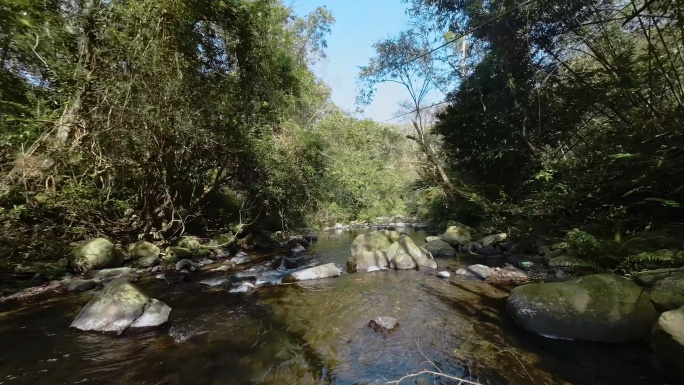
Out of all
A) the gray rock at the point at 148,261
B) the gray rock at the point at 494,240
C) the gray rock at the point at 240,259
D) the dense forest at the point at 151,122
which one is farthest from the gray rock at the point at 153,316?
the gray rock at the point at 494,240

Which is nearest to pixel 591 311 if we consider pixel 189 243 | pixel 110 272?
pixel 110 272

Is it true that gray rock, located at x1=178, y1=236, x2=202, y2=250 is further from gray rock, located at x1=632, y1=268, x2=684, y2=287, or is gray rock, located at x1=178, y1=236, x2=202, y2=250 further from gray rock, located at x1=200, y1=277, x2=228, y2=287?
gray rock, located at x1=632, y1=268, x2=684, y2=287

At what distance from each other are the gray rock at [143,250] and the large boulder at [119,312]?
4491mm

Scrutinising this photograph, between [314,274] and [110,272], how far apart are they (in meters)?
4.85

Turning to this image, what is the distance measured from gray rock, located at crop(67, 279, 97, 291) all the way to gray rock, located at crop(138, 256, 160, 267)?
170cm

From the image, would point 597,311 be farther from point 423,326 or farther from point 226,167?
point 226,167

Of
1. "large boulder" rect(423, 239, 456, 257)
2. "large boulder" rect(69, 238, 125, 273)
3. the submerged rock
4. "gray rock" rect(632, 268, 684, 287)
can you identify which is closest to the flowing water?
the submerged rock

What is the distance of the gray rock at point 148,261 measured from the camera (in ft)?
28.2

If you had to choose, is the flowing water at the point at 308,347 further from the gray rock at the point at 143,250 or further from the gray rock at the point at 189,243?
the gray rock at the point at 189,243

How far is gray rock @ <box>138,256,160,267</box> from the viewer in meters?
8.59

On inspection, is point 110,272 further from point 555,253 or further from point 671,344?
point 555,253

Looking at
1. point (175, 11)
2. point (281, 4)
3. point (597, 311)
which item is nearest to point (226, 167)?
point (175, 11)

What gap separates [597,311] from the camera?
3926mm

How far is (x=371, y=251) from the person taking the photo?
29.9ft
